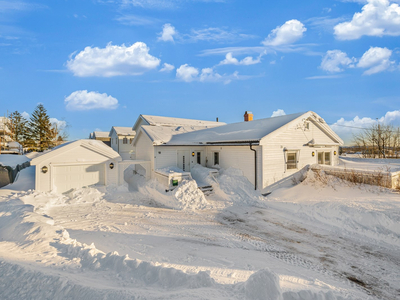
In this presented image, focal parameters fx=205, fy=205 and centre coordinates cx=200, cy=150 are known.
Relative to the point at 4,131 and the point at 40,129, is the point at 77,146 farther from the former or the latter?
the point at 4,131

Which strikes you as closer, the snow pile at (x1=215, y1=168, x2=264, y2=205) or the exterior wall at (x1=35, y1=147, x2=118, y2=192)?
the snow pile at (x1=215, y1=168, x2=264, y2=205)

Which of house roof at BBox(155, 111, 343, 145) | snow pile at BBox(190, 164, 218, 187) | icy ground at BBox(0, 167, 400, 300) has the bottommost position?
icy ground at BBox(0, 167, 400, 300)

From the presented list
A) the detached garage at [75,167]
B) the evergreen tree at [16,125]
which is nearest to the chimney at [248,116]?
the detached garage at [75,167]

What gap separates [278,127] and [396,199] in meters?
7.10

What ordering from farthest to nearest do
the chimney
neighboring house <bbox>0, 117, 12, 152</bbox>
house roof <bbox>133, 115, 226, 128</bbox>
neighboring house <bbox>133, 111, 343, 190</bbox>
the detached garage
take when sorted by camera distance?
neighboring house <bbox>0, 117, 12, 152</bbox> < house roof <bbox>133, 115, 226, 128</bbox> < the chimney < neighboring house <bbox>133, 111, 343, 190</bbox> < the detached garage

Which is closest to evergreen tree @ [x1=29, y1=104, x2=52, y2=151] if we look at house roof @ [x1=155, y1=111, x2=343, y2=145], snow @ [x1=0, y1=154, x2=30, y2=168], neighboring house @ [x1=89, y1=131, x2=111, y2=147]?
neighboring house @ [x1=89, y1=131, x2=111, y2=147]

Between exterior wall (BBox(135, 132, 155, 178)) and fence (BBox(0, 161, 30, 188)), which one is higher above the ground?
exterior wall (BBox(135, 132, 155, 178))

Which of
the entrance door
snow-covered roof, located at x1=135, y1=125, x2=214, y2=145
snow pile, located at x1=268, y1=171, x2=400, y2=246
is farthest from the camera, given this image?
the entrance door

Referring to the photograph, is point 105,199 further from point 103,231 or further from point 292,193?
point 292,193

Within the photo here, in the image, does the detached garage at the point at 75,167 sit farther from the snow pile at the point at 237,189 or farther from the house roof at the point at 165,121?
the house roof at the point at 165,121

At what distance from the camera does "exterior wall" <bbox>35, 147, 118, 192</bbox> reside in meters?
12.7

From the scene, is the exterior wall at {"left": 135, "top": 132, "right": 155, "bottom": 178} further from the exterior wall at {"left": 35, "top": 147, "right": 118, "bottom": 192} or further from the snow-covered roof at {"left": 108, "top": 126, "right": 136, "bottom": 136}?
the snow-covered roof at {"left": 108, "top": 126, "right": 136, "bottom": 136}

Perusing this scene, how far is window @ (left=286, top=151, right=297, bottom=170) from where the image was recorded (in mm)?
14542

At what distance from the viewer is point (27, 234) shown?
5.95 meters
